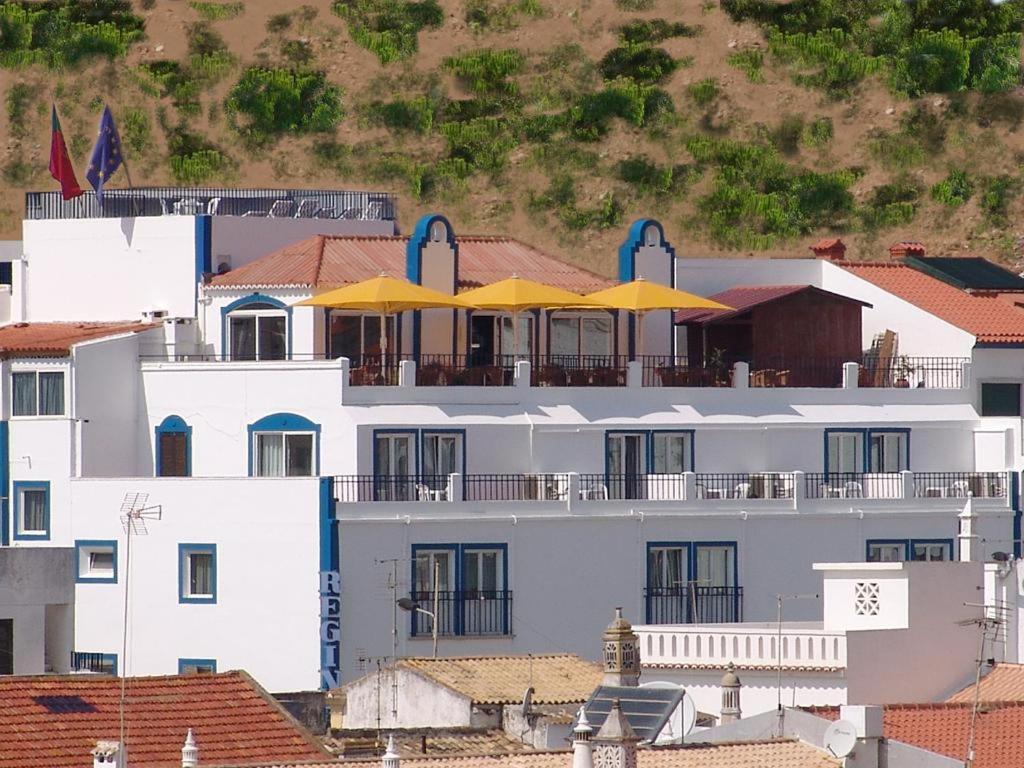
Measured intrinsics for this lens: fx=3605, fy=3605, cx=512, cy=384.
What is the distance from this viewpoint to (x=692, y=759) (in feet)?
136

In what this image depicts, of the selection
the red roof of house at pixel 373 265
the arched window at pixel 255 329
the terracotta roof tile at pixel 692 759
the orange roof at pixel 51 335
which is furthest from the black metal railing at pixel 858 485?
the terracotta roof tile at pixel 692 759

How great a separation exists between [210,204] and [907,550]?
17270 mm

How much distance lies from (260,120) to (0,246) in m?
56.2

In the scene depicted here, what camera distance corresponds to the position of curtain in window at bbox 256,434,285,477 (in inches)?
2817

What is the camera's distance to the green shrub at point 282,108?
138500 millimetres

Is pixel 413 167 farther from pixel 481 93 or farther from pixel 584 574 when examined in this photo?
pixel 584 574

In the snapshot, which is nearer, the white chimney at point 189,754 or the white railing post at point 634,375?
the white chimney at point 189,754

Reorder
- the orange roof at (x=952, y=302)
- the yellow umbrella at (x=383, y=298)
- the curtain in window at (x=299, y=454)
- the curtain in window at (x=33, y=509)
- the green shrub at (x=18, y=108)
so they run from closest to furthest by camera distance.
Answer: the curtain in window at (x=299, y=454), the yellow umbrella at (x=383, y=298), the curtain in window at (x=33, y=509), the orange roof at (x=952, y=302), the green shrub at (x=18, y=108)

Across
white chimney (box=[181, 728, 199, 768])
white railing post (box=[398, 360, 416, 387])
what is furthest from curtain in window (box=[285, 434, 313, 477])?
white chimney (box=[181, 728, 199, 768])

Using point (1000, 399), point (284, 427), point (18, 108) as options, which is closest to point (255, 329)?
point (284, 427)

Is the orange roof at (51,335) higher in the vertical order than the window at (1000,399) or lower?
higher

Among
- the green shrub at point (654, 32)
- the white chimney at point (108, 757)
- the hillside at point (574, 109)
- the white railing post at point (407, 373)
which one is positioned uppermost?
the green shrub at point (654, 32)

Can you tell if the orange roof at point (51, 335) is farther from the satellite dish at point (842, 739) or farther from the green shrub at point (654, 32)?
the green shrub at point (654, 32)

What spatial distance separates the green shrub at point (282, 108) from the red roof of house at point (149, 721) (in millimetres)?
91883
